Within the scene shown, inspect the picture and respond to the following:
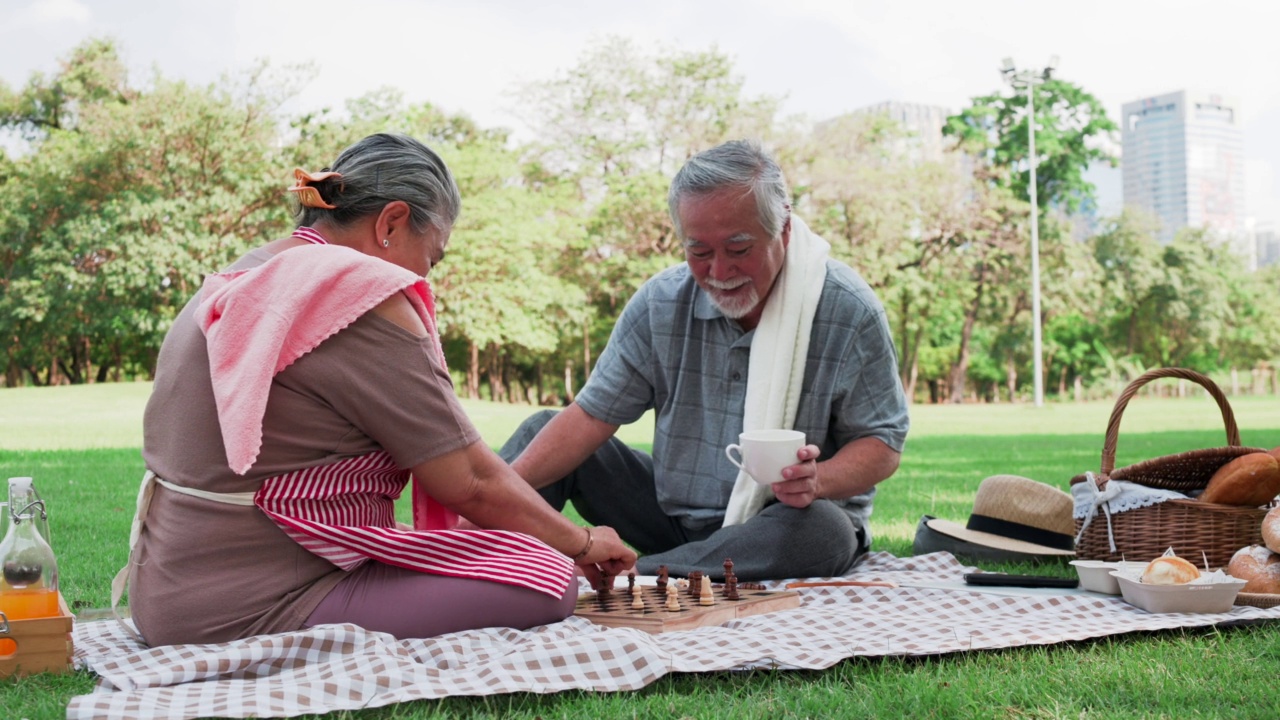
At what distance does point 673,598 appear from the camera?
3.32 meters

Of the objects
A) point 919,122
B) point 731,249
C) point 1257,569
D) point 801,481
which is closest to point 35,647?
point 801,481

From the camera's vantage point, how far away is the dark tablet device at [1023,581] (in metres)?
3.89

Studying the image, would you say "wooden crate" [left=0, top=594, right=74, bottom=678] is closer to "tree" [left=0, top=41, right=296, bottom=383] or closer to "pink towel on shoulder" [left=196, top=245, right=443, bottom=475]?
"pink towel on shoulder" [left=196, top=245, right=443, bottom=475]

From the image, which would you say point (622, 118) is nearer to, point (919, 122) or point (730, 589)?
point (919, 122)

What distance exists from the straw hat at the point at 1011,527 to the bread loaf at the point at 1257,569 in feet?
3.62

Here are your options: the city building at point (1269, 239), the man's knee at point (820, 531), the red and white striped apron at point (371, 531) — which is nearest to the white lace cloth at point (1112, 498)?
the man's knee at point (820, 531)

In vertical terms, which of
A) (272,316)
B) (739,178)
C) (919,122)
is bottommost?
(272,316)

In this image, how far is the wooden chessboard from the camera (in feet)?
10.5

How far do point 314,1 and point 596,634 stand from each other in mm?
50798

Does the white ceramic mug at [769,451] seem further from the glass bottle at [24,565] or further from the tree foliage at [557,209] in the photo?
the tree foliage at [557,209]

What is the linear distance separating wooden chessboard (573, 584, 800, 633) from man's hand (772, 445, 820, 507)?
1.08 ft

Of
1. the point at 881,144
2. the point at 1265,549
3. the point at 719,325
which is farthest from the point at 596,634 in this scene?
the point at 881,144

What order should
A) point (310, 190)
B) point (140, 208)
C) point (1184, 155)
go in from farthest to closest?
1. point (1184, 155)
2. point (140, 208)
3. point (310, 190)

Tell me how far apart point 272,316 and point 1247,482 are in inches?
134
